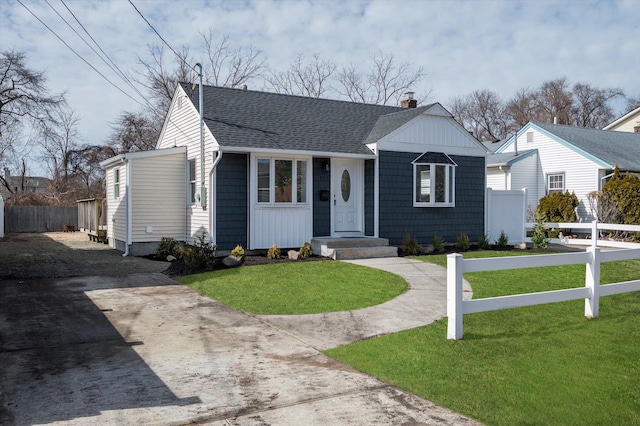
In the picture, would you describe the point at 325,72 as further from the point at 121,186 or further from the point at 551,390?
the point at 551,390

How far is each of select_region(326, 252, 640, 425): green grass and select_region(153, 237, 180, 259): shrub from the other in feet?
30.8

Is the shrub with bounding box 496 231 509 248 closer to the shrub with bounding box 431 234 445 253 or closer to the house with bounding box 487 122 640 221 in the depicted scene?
the shrub with bounding box 431 234 445 253

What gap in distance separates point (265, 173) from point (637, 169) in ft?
59.3

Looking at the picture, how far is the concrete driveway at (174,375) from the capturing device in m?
3.98

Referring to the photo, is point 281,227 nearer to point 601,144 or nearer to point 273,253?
point 273,253

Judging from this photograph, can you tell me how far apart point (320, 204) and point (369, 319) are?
7626mm

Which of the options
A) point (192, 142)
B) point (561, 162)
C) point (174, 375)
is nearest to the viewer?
point (174, 375)

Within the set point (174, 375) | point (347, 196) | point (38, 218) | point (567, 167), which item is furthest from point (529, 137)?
point (38, 218)

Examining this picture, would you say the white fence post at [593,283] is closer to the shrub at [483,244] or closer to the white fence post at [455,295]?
the white fence post at [455,295]

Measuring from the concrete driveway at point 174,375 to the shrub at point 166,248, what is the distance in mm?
6128

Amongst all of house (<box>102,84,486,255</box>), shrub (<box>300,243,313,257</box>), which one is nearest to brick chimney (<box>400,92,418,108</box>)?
house (<box>102,84,486,255</box>)

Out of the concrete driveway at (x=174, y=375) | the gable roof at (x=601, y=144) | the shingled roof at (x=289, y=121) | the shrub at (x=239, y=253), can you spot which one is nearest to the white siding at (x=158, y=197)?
the shingled roof at (x=289, y=121)

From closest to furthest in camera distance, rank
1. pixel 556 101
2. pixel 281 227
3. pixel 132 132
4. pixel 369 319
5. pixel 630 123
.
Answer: pixel 369 319
pixel 281 227
pixel 630 123
pixel 132 132
pixel 556 101

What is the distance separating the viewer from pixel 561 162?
24422 millimetres
